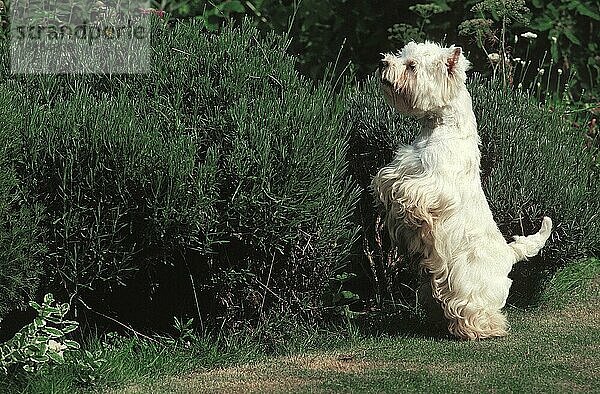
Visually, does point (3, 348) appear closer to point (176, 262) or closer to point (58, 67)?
point (176, 262)

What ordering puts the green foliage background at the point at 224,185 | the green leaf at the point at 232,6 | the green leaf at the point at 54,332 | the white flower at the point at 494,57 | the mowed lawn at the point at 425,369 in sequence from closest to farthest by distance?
1. the green leaf at the point at 54,332
2. the mowed lawn at the point at 425,369
3. the green foliage background at the point at 224,185
4. the white flower at the point at 494,57
5. the green leaf at the point at 232,6

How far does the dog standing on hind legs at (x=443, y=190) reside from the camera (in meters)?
5.96

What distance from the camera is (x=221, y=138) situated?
20.0ft

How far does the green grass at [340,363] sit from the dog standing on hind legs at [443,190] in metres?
0.37

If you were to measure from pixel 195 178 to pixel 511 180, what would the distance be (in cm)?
248

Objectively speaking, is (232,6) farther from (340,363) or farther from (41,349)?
(41,349)

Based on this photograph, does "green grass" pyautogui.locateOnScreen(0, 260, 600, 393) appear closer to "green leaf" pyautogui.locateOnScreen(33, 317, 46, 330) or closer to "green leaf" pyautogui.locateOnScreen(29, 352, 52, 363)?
"green leaf" pyautogui.locateOnScreen(29, 352, 52, 363)

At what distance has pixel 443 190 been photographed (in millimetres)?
5930

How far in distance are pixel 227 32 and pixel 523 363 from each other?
3.01 metres

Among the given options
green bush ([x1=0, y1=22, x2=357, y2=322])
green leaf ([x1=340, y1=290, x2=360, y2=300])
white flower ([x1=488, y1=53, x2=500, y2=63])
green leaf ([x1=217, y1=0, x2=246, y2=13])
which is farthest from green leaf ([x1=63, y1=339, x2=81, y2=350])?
green leaf ([x1=217, y1=0, x2=246, y2=13])

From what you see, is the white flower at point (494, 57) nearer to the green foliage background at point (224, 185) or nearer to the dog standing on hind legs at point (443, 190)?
the green foliage background at point (224, 185)

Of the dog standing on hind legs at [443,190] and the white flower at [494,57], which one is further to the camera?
the white flower at [494,57]

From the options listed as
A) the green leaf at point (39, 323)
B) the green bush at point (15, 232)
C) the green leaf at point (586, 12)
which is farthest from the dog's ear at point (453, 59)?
the green leaf at point (586, 12)

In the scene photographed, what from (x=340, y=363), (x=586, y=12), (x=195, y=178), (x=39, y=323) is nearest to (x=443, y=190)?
(x=340, y=363)
